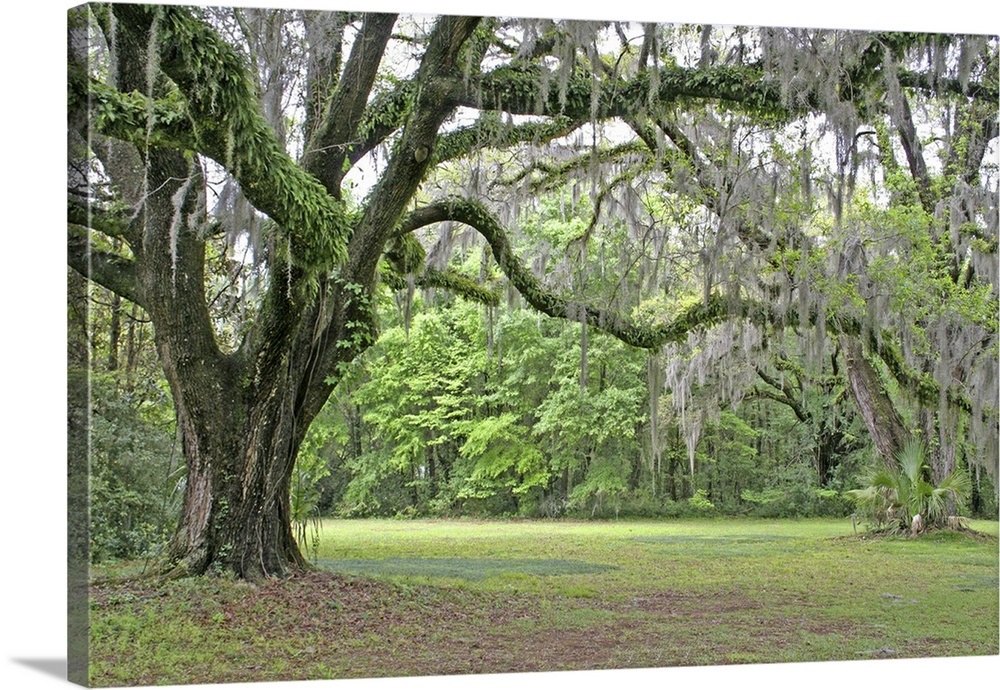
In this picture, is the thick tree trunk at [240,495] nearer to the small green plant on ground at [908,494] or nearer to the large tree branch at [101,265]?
the large tree branch at [101,265]

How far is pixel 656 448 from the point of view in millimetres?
5918

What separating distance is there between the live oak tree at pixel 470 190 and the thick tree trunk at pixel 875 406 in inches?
1.1

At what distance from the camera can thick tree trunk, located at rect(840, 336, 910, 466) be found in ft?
19.9

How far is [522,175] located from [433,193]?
1.76 ft

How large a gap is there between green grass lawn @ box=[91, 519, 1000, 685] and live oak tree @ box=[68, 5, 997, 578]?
0.40m

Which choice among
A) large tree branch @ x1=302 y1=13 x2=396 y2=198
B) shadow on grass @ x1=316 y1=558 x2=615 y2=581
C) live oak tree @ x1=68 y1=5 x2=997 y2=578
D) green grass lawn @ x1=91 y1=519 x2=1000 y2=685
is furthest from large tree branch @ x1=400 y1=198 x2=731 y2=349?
shadow on grass @ x1=316 y1=558 x2=615 y2=581

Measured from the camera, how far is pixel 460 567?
545cm

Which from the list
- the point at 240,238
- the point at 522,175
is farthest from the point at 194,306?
the point at 522,175

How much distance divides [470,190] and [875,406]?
273cm

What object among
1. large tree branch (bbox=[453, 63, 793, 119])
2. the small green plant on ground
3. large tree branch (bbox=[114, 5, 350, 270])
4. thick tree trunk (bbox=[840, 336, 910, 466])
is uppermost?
large tree branch (bbox=[453, 63, 793, 119])

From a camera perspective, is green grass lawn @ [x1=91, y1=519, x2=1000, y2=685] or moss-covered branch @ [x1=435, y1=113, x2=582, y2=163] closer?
green grass lawn @ [x1=91, y1=519, x2=1000, y2=685]

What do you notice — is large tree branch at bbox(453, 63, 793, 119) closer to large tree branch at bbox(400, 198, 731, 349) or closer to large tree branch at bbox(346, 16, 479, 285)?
large tree branch at bbox(346, 16, 479, 285)

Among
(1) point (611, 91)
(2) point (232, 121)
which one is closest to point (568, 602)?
(1) point (611, 91)

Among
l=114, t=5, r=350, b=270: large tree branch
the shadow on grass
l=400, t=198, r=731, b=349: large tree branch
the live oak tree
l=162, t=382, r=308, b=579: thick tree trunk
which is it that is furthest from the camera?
l=400, t=198, r=731, b=349: large tree branch
